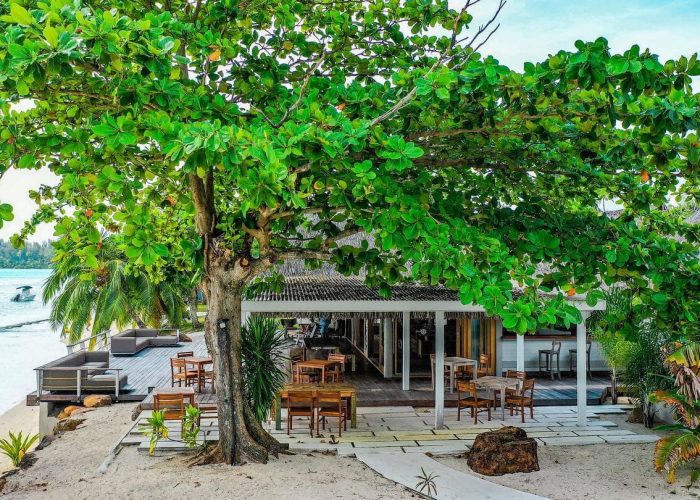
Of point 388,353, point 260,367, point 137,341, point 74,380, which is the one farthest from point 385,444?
point 137,341

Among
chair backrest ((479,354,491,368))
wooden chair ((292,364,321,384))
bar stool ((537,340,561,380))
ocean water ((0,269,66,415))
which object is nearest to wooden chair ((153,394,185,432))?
wooden chair ((292,364,321,384))

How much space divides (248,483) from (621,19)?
12287 millimetres

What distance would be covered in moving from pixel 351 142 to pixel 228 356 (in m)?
4.35

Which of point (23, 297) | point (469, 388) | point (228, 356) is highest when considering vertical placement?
point (228, 356)

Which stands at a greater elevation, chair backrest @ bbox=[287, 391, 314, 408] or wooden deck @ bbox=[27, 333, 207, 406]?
chair backrest @ bbox=[287, 391, 314, 408]

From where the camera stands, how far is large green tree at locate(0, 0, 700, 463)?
195 inches

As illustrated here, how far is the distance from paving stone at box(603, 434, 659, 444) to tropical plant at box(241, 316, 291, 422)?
5.79m

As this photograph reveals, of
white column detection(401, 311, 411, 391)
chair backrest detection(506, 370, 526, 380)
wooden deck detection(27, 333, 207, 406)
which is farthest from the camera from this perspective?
wooden deck detection(27, 333, 207, 406)

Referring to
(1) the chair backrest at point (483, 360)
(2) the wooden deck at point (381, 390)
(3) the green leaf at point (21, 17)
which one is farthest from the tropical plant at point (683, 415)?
(3) the green leaf at point (21, 17)

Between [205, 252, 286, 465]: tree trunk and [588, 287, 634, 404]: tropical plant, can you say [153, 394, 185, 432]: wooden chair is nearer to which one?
[205, 252, 286, 465]: tree trunk

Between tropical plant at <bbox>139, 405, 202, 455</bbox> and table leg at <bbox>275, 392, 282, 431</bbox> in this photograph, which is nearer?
tropical plant at <bbox>139, 405, 202, 455</bbox>

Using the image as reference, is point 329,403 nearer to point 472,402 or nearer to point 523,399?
point 472,402

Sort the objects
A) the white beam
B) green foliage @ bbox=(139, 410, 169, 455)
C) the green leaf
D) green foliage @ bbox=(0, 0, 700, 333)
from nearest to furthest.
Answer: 1. the green leaf
2. green foliage @ bbox=(0, 0, 700, 333)
3. green foliage @ bbox=(139, 410, 169, 455)
4. the white beam

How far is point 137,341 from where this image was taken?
21188 mm
